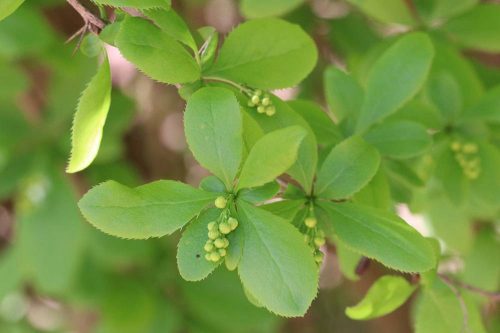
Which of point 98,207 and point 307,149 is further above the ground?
point 98,207

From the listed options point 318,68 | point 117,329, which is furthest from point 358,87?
point 117,329

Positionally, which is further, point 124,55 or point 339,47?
point 339,47

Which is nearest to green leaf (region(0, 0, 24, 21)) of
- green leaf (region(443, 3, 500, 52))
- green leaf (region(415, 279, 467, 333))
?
green leaf (region(415, 279, 467, 333))

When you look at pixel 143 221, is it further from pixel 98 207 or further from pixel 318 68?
pixel 318 68

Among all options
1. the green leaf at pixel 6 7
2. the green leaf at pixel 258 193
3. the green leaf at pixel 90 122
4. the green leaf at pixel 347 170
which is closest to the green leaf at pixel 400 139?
the green leaf at pixel 347 170

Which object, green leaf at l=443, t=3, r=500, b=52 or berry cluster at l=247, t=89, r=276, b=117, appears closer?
berry cluster at l=247, t=89, r=276, b=117

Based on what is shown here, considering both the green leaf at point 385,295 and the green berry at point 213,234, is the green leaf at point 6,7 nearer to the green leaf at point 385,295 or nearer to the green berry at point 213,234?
the green berry at point 213,234

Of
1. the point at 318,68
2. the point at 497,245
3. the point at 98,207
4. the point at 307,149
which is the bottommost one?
the point at 497,245

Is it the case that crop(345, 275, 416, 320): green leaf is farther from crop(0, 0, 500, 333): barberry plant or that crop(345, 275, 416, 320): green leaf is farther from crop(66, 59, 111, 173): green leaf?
crop(66, 59, 111, 173): green leaf
